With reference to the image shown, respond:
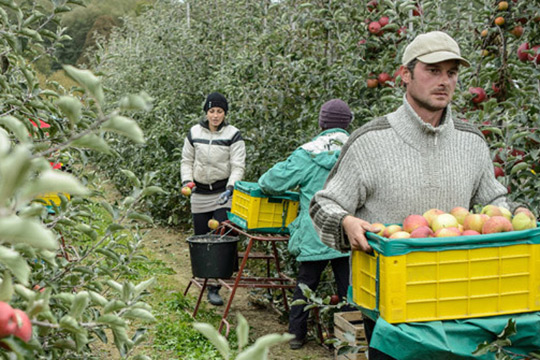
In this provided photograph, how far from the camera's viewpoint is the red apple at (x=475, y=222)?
2.26m

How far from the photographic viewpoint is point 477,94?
A: 152 inches

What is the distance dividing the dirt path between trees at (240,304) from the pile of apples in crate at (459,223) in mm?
2539

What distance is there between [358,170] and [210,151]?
3.61 metres

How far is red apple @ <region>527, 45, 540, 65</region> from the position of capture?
3.57 m

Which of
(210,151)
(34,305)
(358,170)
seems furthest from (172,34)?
(34,305)

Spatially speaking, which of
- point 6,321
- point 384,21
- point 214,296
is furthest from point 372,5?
point 6,321

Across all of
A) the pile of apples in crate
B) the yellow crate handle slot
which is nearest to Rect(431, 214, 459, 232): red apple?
the pile of apples in crate

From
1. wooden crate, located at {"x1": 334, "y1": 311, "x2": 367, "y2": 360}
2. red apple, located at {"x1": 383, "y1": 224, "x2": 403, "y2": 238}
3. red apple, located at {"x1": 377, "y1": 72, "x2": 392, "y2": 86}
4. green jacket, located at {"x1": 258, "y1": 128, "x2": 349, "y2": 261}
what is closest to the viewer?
red apple, located at {"x1": 383, "y1": 224, "x2": 403, "y2": 238}

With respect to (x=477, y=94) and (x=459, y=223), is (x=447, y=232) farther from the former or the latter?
(x=477, y=94)

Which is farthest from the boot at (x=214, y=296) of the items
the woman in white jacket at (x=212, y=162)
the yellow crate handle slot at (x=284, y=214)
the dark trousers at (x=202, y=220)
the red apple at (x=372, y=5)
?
the red apple at (x=372, y=5)

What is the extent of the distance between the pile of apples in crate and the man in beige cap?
4.1 inches

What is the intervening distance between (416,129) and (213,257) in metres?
2.85

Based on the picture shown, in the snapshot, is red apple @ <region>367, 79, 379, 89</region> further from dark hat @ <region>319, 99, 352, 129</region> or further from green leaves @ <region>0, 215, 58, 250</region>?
green leaves @ <region>0, 215, 58, 250</region>

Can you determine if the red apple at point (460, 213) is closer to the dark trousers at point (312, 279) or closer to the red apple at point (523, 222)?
the red apple at point (523, 222)
